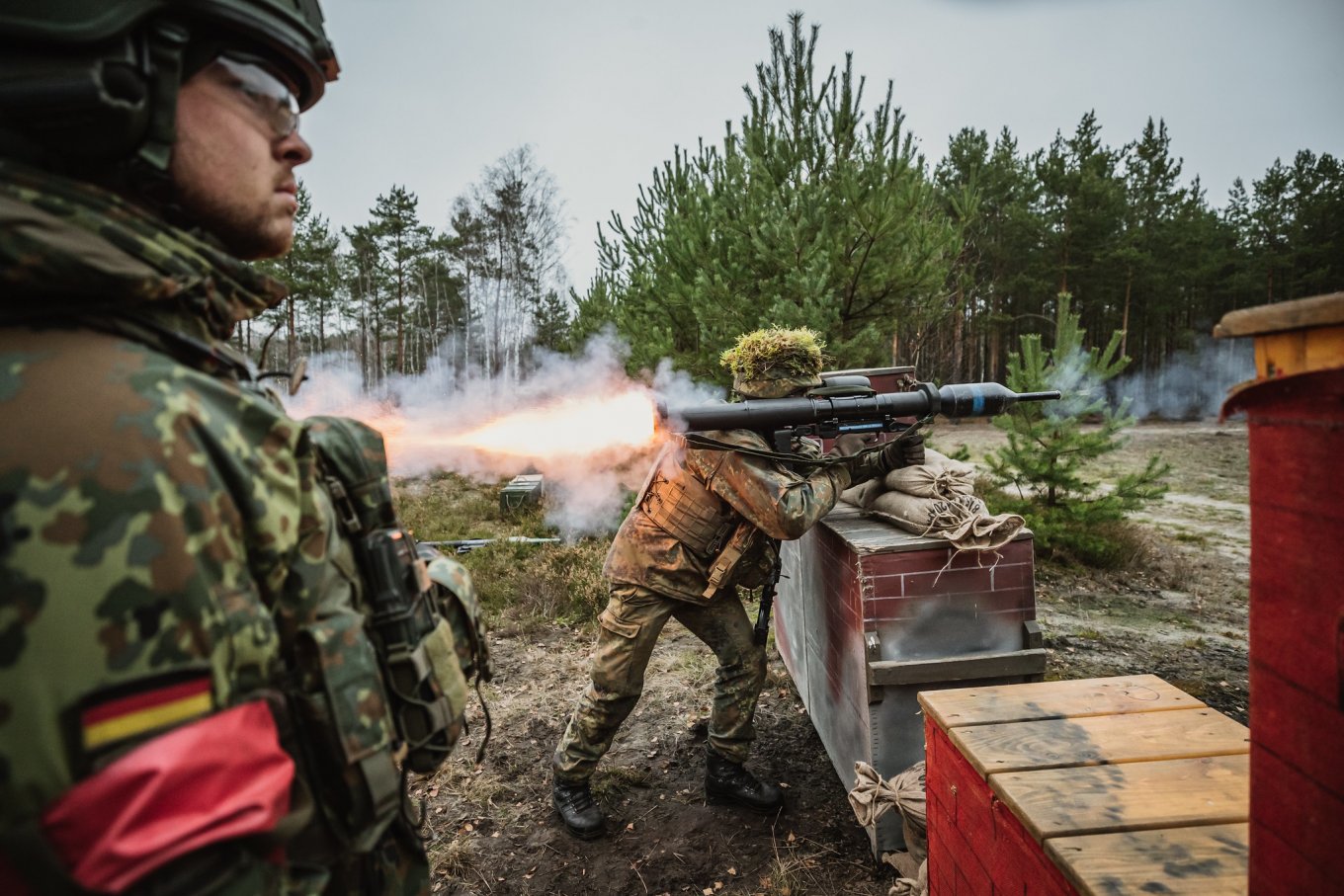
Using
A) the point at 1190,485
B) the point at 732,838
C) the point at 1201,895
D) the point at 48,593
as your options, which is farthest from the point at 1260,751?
the point at 1190,485

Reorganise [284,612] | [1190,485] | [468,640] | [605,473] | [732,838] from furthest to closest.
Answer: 1. [1190,485]
2. [605,473]
3. [732,838]
4. [468,640]
5. [284,612]

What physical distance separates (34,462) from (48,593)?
166 mm

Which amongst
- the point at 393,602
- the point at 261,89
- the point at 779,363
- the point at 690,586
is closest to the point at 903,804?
the point at 690,586

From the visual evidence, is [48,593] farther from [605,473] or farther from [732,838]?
[605,473]

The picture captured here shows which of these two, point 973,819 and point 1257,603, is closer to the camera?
point 1257,603

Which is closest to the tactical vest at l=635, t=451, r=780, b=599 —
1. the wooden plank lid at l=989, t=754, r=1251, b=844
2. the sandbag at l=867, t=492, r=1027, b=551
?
the sandbag at l=867, t=492, r=1027, b=551

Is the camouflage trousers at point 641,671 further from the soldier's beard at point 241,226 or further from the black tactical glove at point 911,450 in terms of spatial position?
the soldier's beard at point 241,226

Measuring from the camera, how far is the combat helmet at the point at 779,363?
368 centimetres

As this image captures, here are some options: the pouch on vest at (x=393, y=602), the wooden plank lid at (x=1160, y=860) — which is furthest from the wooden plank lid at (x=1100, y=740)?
the pouch on vest at (x=393, y=602)

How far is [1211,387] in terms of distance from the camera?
104 feet

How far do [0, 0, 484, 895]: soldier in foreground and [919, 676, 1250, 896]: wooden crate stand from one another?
1.54 m

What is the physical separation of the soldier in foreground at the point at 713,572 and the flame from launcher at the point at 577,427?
1.07 feet

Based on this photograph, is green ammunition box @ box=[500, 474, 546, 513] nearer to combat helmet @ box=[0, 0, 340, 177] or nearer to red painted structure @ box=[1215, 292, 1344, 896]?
combat helmet @ box=[0, 0, 340, 177]

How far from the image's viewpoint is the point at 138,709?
2.69ft
